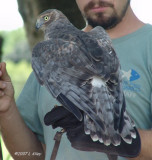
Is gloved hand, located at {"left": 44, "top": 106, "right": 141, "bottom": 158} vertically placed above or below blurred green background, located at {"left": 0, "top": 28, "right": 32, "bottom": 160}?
Answer: above

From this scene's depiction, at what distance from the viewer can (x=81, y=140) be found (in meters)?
3.45

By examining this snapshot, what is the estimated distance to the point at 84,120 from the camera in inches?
137

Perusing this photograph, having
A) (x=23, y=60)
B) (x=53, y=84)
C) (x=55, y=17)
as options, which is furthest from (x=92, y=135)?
(x=23, y=60)

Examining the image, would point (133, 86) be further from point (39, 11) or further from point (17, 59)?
point (17, 59)

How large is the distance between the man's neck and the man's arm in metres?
1.05

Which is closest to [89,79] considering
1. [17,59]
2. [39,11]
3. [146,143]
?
[146,143]

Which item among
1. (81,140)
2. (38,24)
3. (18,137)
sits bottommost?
(18,137)

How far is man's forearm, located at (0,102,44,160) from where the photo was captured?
A: 14.4ft

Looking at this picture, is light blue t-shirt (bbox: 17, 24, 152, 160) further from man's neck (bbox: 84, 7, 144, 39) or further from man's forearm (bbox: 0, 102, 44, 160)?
man's forearm (bbox: 0, 102, 44, 160)

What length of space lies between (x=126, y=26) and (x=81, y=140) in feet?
4.53

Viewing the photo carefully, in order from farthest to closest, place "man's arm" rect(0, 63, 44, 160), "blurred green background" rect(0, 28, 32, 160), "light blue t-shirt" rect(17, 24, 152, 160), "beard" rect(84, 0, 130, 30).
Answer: "blurred green background" rect(0, 28, 32, 160)
"beard" rect(84, 0, 130, 30)
"man's arm" rect(0, 63, 44, 160)
"light blue t-shirt" rect(17, 24, 152, 160)

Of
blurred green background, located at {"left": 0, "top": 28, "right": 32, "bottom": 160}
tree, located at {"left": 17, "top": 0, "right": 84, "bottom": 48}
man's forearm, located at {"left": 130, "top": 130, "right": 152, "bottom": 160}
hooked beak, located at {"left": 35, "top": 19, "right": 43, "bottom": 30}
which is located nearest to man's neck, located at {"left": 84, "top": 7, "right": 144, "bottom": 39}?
hooked beak, located at {"left": 35, "top": 19, "right": 43, "bottom": 30}

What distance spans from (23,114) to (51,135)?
53 cm

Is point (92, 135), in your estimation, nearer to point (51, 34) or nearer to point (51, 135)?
point (51, 135)
